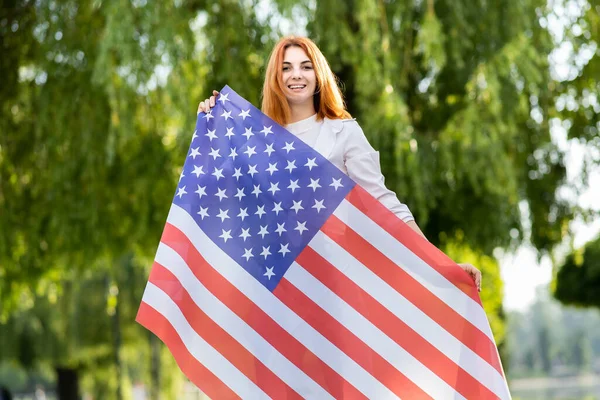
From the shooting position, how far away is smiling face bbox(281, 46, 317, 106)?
334 cm

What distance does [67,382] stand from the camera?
20828 millimetres

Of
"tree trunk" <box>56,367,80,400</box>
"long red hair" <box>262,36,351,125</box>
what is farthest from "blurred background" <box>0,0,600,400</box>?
"tree trunk" <box>56,367,80,400</box>

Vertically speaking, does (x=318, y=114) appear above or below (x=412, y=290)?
above

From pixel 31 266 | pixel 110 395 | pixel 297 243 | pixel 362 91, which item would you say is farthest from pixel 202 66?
pixel 110 395

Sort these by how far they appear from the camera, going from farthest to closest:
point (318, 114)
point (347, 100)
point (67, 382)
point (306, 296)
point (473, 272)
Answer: point (67, 382), point (347, 100), point (318, 114), point (306, 296), point (473, 272)

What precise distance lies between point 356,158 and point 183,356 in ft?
2.95

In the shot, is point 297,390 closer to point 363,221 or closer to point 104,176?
point 363,221

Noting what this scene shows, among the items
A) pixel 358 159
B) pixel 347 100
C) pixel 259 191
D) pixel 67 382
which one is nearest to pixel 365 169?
→ pixel 358 159

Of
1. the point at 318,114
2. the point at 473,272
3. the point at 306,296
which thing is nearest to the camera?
the point at 473,272

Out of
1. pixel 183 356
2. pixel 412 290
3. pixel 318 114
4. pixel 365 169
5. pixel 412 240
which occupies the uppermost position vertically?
pixel 318 114

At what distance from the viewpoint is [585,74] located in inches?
328

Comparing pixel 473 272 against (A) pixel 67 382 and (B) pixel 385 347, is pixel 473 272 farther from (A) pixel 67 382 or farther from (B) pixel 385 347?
(A) pixel 67 382

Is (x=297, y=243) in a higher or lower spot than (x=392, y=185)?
lower

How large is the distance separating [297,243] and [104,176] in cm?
563
